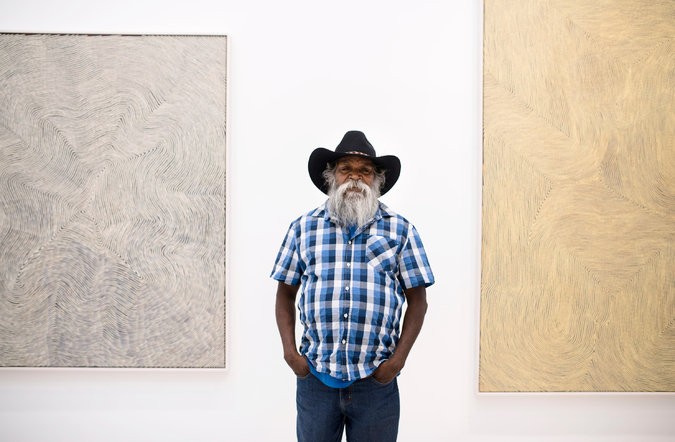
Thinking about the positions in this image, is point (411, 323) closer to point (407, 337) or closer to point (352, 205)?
point (407, 337)

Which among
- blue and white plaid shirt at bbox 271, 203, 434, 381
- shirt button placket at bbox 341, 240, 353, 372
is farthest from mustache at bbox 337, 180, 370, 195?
shirt button placket at bbox 341, 240, 353, 372

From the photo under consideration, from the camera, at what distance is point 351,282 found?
1.62m

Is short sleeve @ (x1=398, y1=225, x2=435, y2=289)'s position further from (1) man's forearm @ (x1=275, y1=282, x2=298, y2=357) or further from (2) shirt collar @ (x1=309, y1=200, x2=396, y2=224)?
(1) man's forearm @ (x1=275, y1=282, x2=298, y2=357)

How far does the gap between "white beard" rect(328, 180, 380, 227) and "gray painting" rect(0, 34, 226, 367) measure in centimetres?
72

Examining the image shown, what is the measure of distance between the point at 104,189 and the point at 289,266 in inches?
44.3

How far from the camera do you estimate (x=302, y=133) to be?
2.16 meters

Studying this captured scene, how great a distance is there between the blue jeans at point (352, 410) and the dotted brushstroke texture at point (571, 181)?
2.45 feet

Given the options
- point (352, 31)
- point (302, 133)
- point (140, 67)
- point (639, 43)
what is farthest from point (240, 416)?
point (639, 43)

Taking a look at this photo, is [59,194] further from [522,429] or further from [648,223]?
[648,223]

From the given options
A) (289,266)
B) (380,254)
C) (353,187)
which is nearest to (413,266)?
(380,254)

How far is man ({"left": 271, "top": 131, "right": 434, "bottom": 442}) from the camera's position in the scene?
1599 mm

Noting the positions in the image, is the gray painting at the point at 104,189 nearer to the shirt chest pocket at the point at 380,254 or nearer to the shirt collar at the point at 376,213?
the shirt collar at the point at 376,213

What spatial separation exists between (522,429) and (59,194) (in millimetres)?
2714

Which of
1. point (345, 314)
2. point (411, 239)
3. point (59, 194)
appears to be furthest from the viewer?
point (59, 194)
